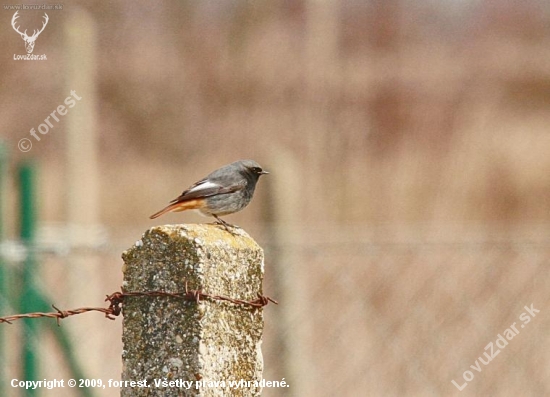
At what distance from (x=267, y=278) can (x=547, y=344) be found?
2352 millimetres

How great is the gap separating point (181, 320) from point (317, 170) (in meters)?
8.22

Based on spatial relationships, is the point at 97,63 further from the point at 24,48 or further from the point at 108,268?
the point at 108,268

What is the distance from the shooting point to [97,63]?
575 inches

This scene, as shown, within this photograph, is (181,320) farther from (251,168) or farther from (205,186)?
(251,168)

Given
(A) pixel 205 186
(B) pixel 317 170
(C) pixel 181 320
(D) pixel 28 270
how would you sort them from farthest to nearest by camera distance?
1. (B) pixel 317 170
2. (D) pixel 28 270
3. (A) pixel 205 186
4. (C) pixel 181 320

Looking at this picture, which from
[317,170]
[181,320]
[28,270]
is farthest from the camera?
[317,170]

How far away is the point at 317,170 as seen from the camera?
10578 millimetres

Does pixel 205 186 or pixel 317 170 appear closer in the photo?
pixel 205 186

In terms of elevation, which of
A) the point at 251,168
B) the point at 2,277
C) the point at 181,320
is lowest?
the point at 181,320

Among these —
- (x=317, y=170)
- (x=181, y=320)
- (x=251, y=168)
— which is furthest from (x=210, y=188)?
(x=317, y=170)

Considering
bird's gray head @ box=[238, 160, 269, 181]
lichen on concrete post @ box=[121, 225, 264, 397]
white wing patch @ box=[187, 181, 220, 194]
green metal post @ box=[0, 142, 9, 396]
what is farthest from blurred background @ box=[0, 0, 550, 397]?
lichen on concrete post @ box=[121, 225, 264, 397]

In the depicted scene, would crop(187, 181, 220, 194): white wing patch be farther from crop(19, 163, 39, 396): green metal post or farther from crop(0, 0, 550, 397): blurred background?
crop(19, 163, 39, 396): green metal post

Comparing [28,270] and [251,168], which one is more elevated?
[251,168]

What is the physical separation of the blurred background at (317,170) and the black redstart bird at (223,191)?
0.89 m
